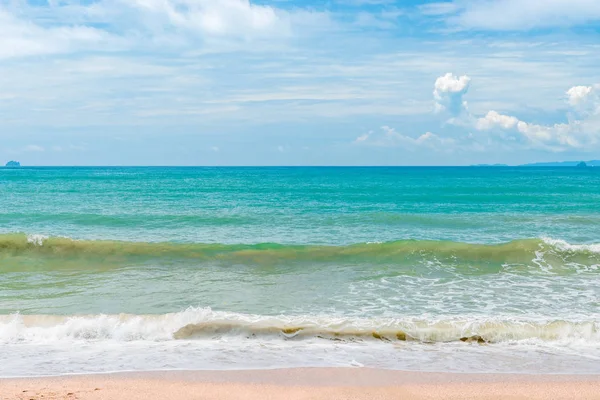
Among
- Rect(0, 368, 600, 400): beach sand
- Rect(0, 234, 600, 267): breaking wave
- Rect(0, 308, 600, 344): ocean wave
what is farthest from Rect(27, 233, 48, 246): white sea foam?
Rect(0, 368, 600, 400): beach sand

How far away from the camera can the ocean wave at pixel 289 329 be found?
29.6 feet

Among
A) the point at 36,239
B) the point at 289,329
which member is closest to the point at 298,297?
the point at 289,329

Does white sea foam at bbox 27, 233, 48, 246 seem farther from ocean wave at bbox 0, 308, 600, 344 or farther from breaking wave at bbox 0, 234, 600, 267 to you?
ocean wave at bbox 0, 308, 600, 344

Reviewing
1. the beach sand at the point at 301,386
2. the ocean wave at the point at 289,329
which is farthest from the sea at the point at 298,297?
the beach sand at the point at 301,386

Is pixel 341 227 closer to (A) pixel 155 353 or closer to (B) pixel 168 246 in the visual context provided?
(B) pixel 168 246

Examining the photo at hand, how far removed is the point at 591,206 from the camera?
31609 millimetres

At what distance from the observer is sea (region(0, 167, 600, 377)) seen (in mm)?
8195

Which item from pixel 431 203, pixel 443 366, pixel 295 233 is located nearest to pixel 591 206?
pixel 431 203

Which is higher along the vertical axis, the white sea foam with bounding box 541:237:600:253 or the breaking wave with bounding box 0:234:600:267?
the white sea foam with bounding box 541:237:600:253

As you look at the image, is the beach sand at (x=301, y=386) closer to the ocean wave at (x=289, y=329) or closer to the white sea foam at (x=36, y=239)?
the ocean wave at (x=289, y=329)

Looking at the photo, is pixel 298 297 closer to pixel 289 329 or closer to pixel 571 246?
pixel 289 329

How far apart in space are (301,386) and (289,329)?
93.7 inches

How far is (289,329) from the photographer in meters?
9.26

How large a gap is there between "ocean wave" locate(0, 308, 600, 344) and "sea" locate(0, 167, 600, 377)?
0.03 metres
